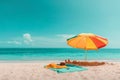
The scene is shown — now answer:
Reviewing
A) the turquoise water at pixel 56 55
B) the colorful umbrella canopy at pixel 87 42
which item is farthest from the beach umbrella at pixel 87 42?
the turquoise water at pixel 56 55

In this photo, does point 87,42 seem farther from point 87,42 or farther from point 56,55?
point 56,55

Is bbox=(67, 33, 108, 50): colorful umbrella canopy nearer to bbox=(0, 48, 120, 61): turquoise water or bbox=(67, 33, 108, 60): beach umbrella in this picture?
bbox=(67, 33, 108, 60): beach umbrella

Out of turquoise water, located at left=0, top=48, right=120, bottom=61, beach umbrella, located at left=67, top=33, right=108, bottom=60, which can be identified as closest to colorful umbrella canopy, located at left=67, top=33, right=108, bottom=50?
beach umbrella, located at left=67, top=33, right=108, bottom=60

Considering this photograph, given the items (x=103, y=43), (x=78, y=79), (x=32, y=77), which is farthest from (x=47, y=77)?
(x=103, y=43)

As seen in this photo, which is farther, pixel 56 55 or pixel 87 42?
pixel 56 55

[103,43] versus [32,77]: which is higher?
[103,43]

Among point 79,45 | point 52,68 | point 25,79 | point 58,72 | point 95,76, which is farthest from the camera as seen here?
point 79,45

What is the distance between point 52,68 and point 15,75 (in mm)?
2058

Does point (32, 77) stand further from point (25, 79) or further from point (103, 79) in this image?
point (103, 79)

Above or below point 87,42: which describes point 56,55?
below

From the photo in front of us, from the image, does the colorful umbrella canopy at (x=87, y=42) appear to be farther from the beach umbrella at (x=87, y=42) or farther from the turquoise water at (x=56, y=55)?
the turquoise water at (x=56, y=55)

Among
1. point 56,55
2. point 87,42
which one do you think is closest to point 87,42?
point 87,42

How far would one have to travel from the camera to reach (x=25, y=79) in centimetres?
770

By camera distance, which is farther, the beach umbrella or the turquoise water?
the turquoise water
